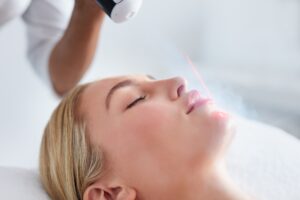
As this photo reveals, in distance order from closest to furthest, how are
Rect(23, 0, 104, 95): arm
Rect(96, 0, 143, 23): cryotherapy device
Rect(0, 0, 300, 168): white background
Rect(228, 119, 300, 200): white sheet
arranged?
Rect(96, 0, 143, 23): cryotherapy device
Rect(228, 119, 300, 200): white sheet
Rect(23, 0, 104, 95): arm
Rect(0, 0, 300, 168): white background

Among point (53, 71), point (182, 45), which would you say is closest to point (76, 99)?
point (53, 71)

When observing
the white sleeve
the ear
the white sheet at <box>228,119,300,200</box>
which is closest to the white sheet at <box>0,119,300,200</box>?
the white sheet at <box>228,119,300,200</box>

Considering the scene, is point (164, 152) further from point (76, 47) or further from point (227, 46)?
point (227, 46)

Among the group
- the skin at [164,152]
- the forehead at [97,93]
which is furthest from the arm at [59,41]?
the skin at [164,152]

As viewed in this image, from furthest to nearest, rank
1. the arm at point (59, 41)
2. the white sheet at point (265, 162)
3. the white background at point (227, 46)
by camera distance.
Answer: the white background at point (227, 46), the arm at point (59, 41), the white sheet at point (265, 162)

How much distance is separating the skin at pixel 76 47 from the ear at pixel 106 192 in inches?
14.2

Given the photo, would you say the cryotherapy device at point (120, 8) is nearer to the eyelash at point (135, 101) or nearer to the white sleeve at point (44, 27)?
the eyelash at point (135, 101)

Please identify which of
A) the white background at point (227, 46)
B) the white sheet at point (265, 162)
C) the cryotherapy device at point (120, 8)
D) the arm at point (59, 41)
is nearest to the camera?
the cryotherapy device at point (120, 8)

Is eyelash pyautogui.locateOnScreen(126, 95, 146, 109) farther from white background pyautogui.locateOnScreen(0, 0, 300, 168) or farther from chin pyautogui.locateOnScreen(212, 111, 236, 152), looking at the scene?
white background pyautogui.locateOnScreen(0, 0, 300, 168)

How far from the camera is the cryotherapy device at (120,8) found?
34.4 inches

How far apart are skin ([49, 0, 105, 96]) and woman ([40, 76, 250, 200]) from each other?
0.69 feet

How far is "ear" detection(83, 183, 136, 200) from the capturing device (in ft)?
2.92

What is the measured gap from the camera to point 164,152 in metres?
0.88

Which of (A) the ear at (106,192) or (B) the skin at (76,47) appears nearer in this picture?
(A) the ear at (106,192)
